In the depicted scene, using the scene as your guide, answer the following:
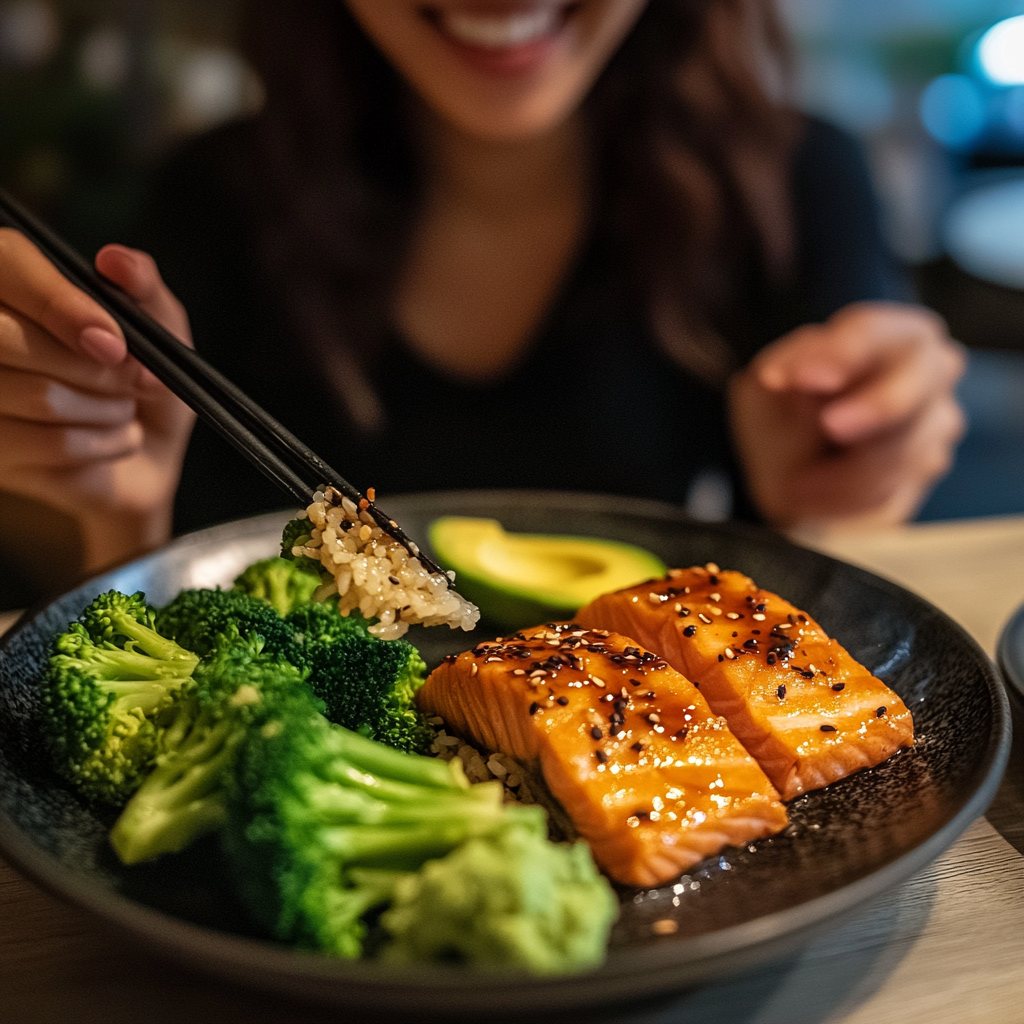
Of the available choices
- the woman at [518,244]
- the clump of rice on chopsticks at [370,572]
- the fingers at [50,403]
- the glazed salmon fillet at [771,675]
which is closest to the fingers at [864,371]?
the woman at [518,244]

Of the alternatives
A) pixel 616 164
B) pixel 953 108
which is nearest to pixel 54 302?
pixel 616 164

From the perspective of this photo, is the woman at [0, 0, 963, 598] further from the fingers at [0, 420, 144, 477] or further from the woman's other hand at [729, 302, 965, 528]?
the fingers at [0, 420, 144, 477]

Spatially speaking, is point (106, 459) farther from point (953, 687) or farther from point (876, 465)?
point (876, 465)

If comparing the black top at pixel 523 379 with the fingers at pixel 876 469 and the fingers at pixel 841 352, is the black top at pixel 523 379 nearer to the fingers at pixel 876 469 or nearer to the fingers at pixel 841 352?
the fingers at pixel 876 469

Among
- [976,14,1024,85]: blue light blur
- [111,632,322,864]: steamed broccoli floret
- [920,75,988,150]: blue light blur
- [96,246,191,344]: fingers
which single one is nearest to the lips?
[96,246,191,344]: fingers

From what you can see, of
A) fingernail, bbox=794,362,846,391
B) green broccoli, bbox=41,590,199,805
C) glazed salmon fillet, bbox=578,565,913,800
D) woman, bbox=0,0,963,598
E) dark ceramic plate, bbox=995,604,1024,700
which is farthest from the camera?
woman, bbox=0,0,963,598
